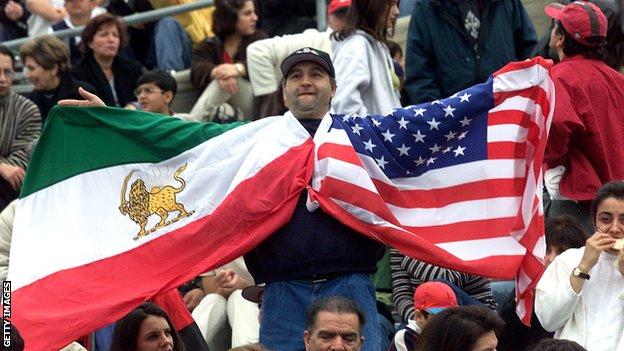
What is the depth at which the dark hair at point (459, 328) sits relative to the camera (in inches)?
380

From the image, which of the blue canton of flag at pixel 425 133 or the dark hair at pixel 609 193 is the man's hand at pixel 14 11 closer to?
the blue canton of flag at pixel 425 133

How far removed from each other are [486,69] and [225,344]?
9.64ft

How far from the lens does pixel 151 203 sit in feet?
35.4

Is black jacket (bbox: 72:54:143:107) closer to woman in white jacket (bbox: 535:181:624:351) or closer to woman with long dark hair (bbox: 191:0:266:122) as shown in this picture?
woman with long dark hair (bbox: 191:0:266:122)

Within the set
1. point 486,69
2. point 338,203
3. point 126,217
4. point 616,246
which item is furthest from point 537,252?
point 486,69

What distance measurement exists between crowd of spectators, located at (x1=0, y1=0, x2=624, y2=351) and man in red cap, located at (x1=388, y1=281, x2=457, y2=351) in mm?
11

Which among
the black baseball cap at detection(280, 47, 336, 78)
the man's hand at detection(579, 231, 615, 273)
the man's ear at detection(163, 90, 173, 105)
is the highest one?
the black baseball cap at detection(280, 47, 336, 78)

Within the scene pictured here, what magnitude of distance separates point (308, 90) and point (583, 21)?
2374 mm

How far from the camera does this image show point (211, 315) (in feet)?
40.4

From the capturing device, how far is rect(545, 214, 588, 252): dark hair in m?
11.4

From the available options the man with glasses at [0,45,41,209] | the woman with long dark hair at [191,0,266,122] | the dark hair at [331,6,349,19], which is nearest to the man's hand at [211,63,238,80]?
the woman with long dark hair at [191,0,266,122]

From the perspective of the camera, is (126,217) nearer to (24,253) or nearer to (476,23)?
(24,253)

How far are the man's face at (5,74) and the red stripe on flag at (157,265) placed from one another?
3991 millimetres

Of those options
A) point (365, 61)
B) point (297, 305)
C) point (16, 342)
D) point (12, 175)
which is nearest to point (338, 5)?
point (365, 61)
